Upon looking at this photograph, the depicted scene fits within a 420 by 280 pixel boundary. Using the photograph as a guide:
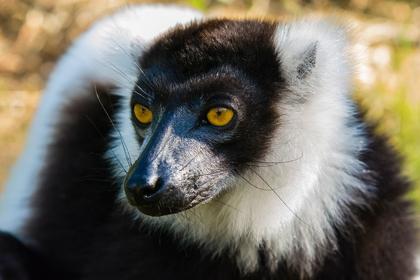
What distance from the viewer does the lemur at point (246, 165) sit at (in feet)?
10.1

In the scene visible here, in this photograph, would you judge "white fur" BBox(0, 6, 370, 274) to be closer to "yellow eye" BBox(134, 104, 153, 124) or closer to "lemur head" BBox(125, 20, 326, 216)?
"lemur head" BBox(125, 20, 326, 216)

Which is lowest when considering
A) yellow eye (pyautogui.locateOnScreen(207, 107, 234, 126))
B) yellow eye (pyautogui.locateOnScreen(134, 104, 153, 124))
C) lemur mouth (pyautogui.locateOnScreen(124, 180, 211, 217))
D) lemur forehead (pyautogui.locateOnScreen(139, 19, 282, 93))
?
lemur mouth (pyautogui.locateOnScreen(124, 180, 211, 217))

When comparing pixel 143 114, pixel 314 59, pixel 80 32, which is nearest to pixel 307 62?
pixel 314 59

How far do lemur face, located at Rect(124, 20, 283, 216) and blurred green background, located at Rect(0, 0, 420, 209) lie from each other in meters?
3.17

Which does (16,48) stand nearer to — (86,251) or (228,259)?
(86,251)

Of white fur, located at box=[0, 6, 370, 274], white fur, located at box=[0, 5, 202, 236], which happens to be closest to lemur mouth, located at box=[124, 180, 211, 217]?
white fur, located at box=[0, 6, 370, 274]

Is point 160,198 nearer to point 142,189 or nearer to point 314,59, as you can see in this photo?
point 142,189

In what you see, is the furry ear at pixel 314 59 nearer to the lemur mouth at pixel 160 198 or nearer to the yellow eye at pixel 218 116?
the yellow eye at pixel 218 116

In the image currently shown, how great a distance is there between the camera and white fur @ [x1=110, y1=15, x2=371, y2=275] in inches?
125

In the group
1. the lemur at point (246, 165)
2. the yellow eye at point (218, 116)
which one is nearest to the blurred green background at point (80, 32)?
the lemur at point (246, 165)

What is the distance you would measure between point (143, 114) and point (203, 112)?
39 centimetres

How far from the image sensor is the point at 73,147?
4195 millimetres

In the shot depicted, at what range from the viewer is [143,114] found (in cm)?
331

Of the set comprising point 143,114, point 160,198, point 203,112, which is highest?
point 203,112
